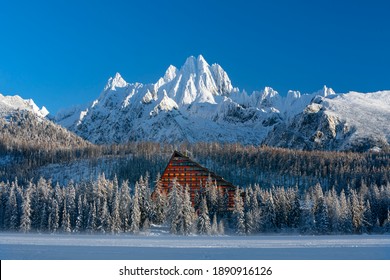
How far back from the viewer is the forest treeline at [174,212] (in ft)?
A: 274

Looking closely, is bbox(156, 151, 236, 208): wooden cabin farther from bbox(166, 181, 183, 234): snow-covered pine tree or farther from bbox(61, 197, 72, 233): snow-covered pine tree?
bbox(166, 181, 183, 234): snow-covered pine tree

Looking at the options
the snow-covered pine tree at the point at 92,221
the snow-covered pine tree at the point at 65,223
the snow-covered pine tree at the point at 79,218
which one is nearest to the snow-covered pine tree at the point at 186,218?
the snow-covered pine tree at the point at 92,221

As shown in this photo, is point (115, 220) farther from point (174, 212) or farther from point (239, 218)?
point (239, 218)

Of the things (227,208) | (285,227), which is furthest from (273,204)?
(227,208)

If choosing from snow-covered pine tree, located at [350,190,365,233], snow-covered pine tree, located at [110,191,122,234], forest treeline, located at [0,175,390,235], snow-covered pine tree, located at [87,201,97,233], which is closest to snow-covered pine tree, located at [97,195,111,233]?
forest treeline, located at [0,175,390,235]

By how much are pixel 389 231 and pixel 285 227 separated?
2164cm

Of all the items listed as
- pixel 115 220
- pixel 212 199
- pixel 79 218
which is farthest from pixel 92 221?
pixel 212 199

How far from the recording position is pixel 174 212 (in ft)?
266

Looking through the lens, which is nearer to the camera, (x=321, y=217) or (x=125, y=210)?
(x=125, y=210)

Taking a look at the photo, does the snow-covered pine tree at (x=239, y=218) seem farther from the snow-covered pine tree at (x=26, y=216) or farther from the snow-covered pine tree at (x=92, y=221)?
the snow-covered pine tree at (x=26, y=216)

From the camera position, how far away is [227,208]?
102 metres

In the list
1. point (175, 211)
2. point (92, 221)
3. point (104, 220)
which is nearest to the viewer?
point (175, 211)

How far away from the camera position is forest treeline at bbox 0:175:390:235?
8338cm
